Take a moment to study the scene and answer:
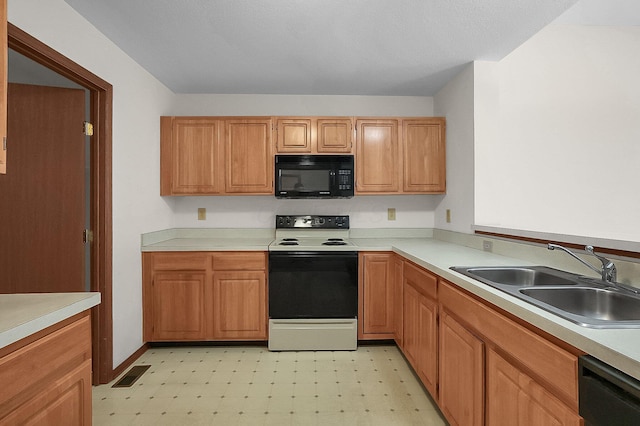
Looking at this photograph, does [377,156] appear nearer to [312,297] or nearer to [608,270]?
[312,297]

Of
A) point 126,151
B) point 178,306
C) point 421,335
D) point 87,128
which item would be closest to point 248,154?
point 126,151

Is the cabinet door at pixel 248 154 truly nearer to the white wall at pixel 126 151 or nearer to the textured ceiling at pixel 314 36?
the textured ceiling at pixel 314 36

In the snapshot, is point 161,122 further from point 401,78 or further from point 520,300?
point 520,300

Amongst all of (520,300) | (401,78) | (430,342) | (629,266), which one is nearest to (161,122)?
(401,78)

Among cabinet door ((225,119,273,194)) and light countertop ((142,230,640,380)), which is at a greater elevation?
cabinet door ((225,119,273,194))

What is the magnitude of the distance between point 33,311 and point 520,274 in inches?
81.9

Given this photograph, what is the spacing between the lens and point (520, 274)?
174cm

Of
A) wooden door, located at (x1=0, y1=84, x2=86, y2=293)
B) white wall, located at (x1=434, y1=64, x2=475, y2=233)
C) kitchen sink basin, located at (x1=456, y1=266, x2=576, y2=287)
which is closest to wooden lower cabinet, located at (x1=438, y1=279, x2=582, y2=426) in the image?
kitchen sink basin, located at (x1=456, y1=266, x2=576, y2=287)

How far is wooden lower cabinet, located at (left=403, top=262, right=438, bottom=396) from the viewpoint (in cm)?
190

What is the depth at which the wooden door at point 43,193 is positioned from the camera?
2113 mm

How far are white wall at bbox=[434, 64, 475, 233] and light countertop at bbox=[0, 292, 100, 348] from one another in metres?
2.57

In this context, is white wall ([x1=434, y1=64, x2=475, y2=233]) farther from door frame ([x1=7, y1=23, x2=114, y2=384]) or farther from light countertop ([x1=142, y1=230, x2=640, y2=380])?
door frame ([x1=7, y1=23, x2=114, y2=384])

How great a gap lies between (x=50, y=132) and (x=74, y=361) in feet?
5.74

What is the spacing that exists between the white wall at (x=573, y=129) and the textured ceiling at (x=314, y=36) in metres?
0.55
